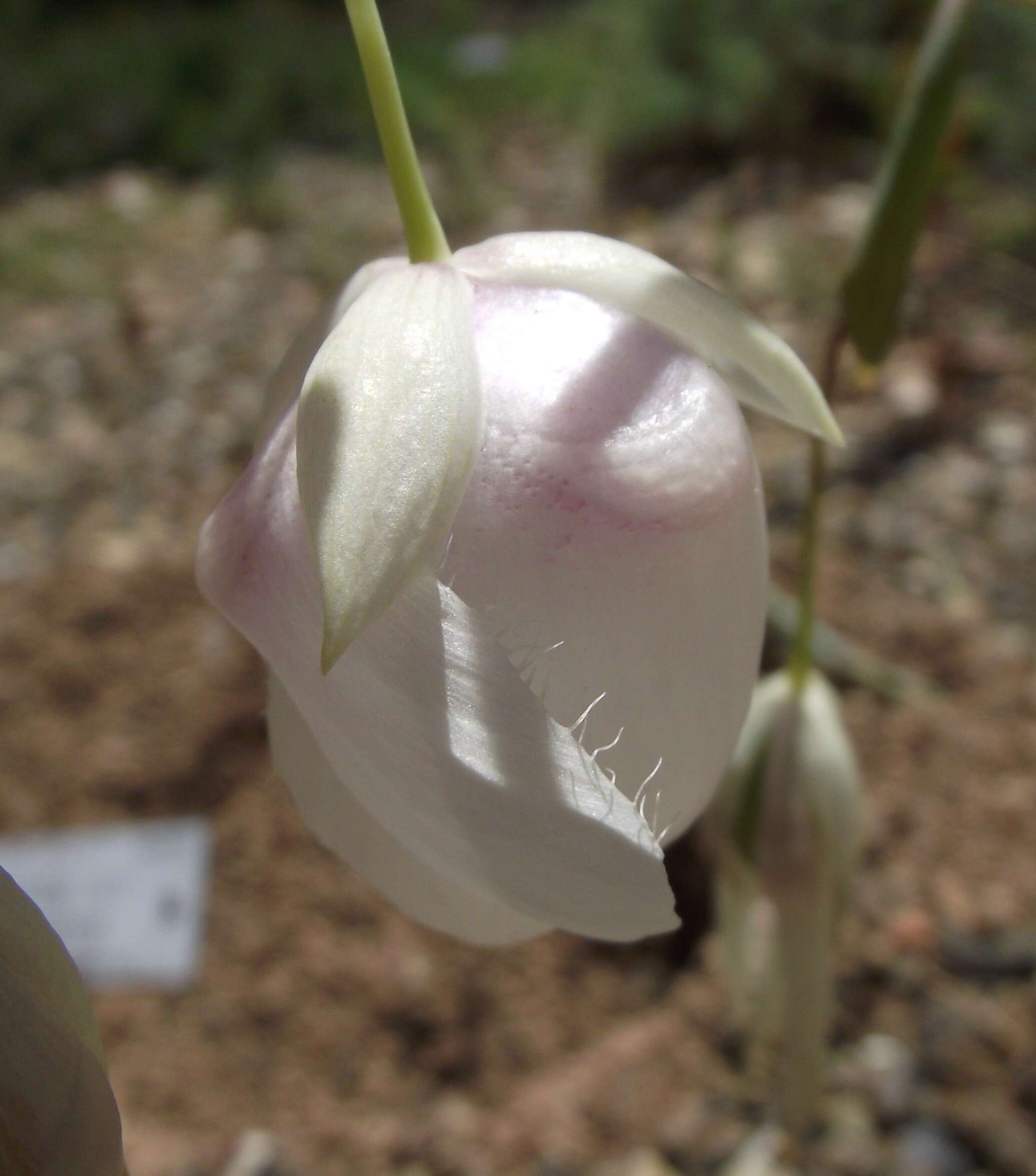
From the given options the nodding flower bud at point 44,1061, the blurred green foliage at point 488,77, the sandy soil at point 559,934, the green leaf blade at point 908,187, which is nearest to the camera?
the nodding flower bud at point 44,1061

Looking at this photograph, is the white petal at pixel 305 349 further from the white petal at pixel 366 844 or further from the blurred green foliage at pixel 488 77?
the blurred green foliage at pixel 488 77

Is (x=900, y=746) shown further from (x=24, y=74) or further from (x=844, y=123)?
(x=24, y=74)

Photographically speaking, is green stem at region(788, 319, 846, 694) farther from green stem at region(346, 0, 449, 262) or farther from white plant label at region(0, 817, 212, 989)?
white plant label at region(0, 817, 212, 989)

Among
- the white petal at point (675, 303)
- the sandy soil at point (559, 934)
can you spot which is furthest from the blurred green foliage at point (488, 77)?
the white petal at point (675, 303)

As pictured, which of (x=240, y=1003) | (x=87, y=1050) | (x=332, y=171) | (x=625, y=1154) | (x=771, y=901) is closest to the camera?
(x=87, y=1050)

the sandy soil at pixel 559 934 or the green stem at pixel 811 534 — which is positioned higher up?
the green stem at pixel 811 534

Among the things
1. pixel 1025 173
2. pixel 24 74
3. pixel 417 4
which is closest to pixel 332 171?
pixel 24 74

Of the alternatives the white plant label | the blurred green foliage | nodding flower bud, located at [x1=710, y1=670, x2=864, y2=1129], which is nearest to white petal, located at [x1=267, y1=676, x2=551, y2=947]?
nodding flower bud, located at [x1=710, y1=670, x2=864, y2=1129]
